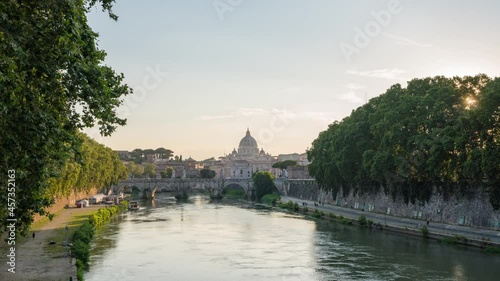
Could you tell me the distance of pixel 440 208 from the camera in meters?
46.7

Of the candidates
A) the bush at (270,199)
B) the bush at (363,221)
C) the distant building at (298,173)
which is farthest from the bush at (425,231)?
the distant building at (298,173)

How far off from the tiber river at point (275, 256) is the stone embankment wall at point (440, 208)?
212 inches

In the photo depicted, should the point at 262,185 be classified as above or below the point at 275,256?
above

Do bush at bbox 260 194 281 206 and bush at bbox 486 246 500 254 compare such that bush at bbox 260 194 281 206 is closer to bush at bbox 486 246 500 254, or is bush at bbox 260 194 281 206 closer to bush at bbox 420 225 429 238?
bush at bbox 420 225 429 238

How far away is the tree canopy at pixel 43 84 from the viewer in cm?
1207

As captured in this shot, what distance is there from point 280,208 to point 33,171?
62808mm

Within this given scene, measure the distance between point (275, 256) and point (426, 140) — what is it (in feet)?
52.7

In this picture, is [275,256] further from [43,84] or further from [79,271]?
[43,84]

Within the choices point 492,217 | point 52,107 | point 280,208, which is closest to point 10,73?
point 52,107

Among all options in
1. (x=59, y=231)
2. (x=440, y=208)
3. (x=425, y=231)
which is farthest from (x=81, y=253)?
(x=440, y=208)

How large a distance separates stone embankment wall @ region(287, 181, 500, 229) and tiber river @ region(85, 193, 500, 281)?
538cm

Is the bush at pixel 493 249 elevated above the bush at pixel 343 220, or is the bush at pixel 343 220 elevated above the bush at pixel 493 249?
the bush at pixel 343 220

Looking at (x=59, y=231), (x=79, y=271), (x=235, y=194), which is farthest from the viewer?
(x=235, y=194)

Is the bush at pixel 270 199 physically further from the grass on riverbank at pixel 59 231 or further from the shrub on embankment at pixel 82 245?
the shrub on embankment at pixel 82 245
